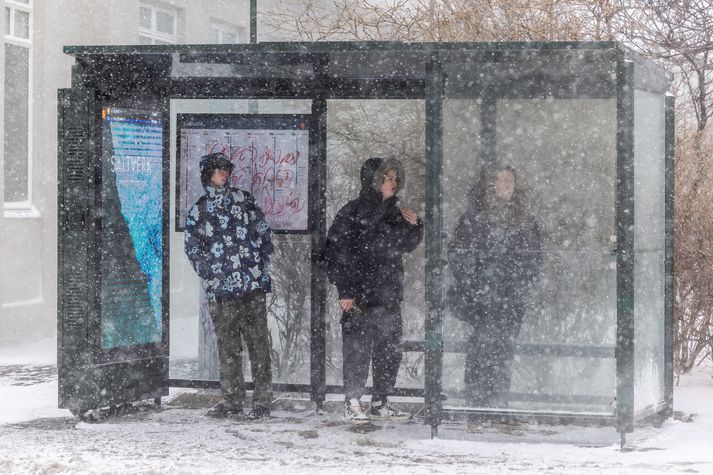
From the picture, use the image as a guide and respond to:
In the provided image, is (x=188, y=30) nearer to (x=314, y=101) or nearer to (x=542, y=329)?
(x=314, y=101)

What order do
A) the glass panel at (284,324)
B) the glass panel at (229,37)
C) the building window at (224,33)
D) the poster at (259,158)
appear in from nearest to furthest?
the poster at (259,158) < the glass panel at (284,324) < the building window at (224,33) < the glass panel at (229,37)

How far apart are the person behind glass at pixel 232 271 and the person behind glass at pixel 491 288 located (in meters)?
1.38

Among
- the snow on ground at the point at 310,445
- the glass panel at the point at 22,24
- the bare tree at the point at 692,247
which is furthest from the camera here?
the glass panel at the point at 22,24

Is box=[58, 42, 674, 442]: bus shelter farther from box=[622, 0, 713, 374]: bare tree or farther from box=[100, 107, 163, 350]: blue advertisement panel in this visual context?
box=[622, 0, 713, 374]: bare tree

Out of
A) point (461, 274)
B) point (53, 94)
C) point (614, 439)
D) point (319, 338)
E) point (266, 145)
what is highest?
point (53, 94)

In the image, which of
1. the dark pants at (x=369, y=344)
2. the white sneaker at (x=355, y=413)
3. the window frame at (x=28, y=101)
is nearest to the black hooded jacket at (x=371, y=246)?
the dark pants at (x=369, y=344)

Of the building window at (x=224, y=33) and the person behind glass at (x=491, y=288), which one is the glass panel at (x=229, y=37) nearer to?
the building window at (x=224, y=33)

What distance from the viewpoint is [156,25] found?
15.6m

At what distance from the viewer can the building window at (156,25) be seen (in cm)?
1531

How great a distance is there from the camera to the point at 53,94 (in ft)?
43.9

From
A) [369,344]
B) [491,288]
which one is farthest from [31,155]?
[491,288]

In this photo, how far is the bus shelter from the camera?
7.17 metres

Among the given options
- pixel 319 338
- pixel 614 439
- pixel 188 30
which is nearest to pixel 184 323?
pixel 319 338

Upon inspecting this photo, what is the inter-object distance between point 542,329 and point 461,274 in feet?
→ 2.17
